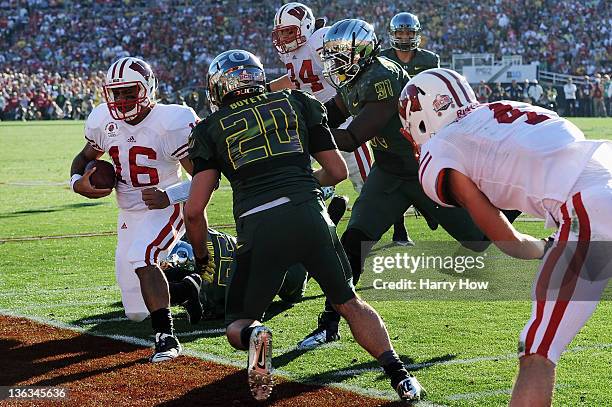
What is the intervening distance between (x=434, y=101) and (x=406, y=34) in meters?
5.09

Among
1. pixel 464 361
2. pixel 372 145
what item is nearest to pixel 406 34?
pixel 372 145

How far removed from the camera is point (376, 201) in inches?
227

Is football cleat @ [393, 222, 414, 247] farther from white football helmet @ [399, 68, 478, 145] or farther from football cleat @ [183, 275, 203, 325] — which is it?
white football helmet @ [399, 68, 478, 145]

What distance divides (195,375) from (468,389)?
4.44 ft

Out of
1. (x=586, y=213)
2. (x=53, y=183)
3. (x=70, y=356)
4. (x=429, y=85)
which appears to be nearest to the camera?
(x=586, y=213)

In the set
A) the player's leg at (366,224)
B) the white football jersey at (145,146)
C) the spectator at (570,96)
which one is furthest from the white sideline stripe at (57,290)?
the spectator at (570,96)

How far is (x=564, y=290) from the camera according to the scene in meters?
3.23

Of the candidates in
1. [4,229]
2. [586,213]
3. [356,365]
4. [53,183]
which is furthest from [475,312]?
[53,183]

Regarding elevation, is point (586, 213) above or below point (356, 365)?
above

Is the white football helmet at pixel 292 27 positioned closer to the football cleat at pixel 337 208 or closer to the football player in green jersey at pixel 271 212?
the football cleat at pixel 337 208

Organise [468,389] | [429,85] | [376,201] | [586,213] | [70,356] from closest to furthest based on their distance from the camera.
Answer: [586,213], [429,85], [468,389], [70,356], [376,201]

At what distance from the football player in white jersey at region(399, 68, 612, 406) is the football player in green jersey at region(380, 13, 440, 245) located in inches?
185

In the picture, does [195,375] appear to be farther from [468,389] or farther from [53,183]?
[53,183]

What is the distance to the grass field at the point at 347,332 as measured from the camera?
4562 millimetres
